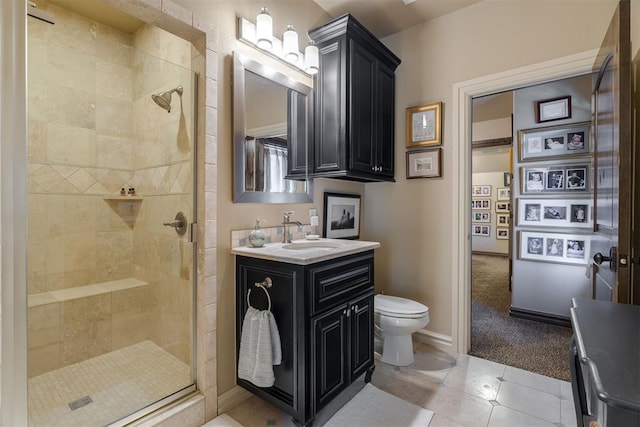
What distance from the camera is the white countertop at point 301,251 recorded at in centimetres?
158

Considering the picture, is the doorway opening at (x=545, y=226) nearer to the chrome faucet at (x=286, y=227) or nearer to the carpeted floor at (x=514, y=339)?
the carpeted floor at (x=514, y=339)

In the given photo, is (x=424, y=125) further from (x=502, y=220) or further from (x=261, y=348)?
(x=502, y=220)

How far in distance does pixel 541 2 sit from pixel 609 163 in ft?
4.46

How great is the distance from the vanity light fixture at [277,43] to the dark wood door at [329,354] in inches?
64.6

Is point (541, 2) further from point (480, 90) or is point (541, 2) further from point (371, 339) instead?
point (371, 339)

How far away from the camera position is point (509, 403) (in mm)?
1854

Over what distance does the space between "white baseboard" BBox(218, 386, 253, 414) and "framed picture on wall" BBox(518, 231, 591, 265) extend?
120 inches

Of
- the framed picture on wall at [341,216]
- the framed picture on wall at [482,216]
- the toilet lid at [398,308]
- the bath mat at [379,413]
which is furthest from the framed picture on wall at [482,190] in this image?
the bath mat at [379,413]

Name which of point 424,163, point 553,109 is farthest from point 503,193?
point 424,163

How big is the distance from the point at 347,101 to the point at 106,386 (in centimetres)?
245

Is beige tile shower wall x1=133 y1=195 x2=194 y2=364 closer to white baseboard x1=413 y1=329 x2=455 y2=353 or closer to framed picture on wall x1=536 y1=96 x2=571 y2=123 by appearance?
white baseboard x1=413 y1=329 x2=455 y2=353

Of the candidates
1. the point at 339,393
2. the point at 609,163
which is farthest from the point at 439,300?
the point at 609,163

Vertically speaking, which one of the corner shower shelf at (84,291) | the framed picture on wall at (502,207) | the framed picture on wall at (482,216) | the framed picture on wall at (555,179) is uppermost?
the framed picture on wall at (555,179)

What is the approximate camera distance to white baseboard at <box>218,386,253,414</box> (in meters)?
1.80
